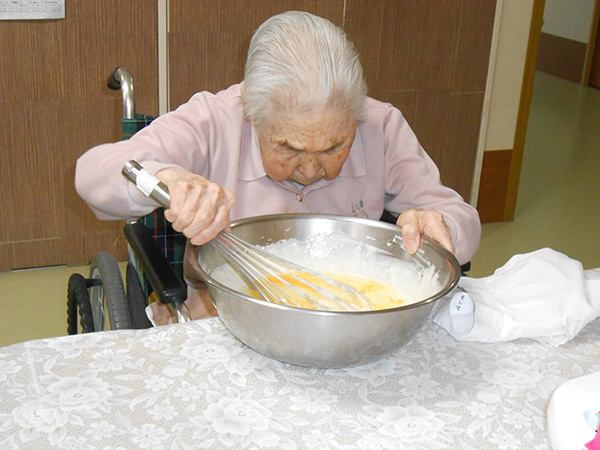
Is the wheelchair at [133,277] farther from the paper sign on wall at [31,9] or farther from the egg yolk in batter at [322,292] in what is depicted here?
the paper sign on wall at [31,9]

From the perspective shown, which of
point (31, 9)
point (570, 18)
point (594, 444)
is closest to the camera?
point (594, 444)

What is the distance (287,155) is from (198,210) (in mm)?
346

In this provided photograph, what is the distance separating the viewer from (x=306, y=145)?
4.34 ft

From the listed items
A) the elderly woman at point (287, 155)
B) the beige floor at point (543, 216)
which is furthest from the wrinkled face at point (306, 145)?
the beige floor at point (543, 216)

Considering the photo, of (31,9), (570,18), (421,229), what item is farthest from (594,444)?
(570,18)

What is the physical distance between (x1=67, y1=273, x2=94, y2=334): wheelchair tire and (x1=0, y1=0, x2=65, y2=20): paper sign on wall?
1.30 meters

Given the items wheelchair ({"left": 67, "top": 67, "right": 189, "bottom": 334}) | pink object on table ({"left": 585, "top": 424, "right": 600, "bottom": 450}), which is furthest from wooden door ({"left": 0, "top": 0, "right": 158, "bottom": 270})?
pink object on table ({"left": 585, "top": 424, "right": 600, "bottom": 450})

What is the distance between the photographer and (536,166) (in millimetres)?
4539

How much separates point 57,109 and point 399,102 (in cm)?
144

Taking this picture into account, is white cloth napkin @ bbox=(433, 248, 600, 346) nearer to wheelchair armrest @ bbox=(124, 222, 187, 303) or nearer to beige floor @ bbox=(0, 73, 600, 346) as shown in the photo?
wheelchair armrest @ bbox=(124, 222, 187, 303)

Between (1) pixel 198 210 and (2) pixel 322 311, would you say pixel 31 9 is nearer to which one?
(1) pixel 198 210

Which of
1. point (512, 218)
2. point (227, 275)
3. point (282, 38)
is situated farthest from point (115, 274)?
point (512, 218)

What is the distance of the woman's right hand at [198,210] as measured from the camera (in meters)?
1.06

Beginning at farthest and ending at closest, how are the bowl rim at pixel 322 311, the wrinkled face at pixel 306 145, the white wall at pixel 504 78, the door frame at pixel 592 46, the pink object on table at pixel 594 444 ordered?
the door frame at pixel 592 46 → the white wall at pixel 504 78 → the wrinkled face at pixel 306 145 → the bowl rim at pixel 322 311 → the pink object on table at pixel 594 444
